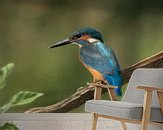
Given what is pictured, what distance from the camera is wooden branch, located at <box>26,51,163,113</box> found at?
16.4 feet

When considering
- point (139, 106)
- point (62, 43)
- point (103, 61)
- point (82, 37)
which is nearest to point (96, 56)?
point (103, 61)

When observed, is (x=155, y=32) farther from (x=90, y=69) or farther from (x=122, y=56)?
(x=90, y=69)

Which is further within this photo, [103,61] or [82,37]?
[82,37]

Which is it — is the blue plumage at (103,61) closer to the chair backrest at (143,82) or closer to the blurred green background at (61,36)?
the blurred green background at (61,36)

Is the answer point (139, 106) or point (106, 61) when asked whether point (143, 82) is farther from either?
point (106, 61)

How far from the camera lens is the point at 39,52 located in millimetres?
5043

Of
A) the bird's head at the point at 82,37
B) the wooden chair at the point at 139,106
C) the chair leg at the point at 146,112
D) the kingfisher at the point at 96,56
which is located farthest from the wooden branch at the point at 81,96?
the chair leg at the point at 146,112

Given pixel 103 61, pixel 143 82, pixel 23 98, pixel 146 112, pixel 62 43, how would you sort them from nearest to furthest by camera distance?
pixel 23 98
pixel 146 112
pixel 143 82
pixel 103 61
pixel 62 43

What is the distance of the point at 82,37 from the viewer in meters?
5.08

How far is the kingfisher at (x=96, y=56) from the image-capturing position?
4945mm

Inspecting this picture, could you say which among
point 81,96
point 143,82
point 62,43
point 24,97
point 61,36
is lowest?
point 81,96

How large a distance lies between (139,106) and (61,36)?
2.71 m

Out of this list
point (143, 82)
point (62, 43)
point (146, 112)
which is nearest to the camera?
point (146, 112)

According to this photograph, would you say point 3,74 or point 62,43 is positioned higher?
point 62,43
